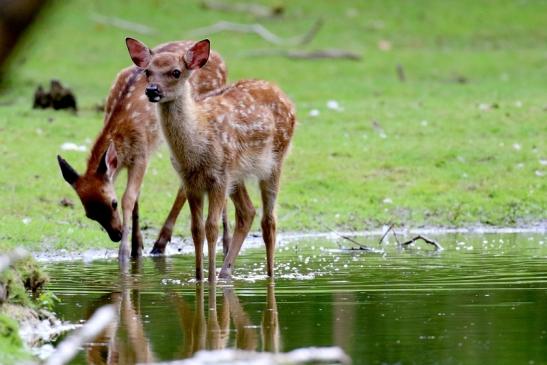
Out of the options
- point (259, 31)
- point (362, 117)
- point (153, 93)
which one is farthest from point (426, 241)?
point (259, 31)

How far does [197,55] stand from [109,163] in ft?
7.83

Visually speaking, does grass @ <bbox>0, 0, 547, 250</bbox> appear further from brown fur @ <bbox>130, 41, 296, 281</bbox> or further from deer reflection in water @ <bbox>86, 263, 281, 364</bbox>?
deer reflection in water @ <bbox>86, 263, 281, 364</bbox>

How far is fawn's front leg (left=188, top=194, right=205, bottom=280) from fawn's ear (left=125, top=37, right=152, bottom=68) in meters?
1.25

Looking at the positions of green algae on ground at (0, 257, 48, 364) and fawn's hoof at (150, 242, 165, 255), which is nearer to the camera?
green algae on ground at (0, 257, 48, 364)

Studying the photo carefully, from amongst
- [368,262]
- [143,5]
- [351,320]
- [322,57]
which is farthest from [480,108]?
[143,5]

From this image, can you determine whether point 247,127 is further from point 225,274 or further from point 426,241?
point 426,241

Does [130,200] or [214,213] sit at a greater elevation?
[130,200]

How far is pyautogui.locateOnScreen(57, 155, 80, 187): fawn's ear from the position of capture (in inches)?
454

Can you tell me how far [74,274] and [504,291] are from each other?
3882 mm

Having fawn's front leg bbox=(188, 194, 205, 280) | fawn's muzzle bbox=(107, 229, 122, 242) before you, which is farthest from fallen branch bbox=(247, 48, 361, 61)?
fawn's front leg bbox=(188, 194, 205, 280)

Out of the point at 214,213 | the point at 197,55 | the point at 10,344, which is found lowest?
the point at 10,344

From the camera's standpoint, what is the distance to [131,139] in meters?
12.6

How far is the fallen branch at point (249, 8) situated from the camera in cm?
3500

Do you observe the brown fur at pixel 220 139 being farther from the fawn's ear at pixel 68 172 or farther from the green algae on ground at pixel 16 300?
the green algae on ground at pixel 16 300
